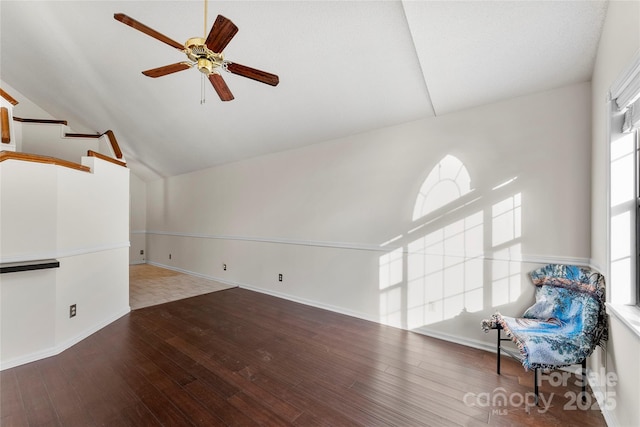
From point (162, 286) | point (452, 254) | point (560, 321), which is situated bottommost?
point (162, 286)

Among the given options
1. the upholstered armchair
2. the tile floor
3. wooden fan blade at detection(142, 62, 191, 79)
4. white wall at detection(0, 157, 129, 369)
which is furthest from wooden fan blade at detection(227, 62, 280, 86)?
the tile floor

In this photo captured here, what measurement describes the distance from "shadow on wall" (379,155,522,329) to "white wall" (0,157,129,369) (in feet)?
11.7

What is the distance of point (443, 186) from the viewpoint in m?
2.95

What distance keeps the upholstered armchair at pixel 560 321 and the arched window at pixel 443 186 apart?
104cm

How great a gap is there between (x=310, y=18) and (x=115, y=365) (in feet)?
11.7

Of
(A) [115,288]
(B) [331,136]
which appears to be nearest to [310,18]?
(B) [331,136]

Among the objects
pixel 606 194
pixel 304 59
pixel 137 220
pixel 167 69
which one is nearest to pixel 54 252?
pixel 167 69

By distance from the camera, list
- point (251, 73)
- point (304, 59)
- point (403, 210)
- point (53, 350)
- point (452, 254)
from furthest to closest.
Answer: point (403, 210), point (452, 254), point (304, 59), point (53, 350), point (251, 73)

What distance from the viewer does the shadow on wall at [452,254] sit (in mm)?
2602

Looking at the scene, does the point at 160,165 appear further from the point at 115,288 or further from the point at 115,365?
the point at 115,365

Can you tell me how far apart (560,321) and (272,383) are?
2.45 meters

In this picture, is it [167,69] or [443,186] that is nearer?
[167,69]

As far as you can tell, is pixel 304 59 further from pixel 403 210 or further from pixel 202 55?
pixel 403 210

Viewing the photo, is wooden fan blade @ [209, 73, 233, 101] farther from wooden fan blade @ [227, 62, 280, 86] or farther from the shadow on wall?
the shadow on wall
